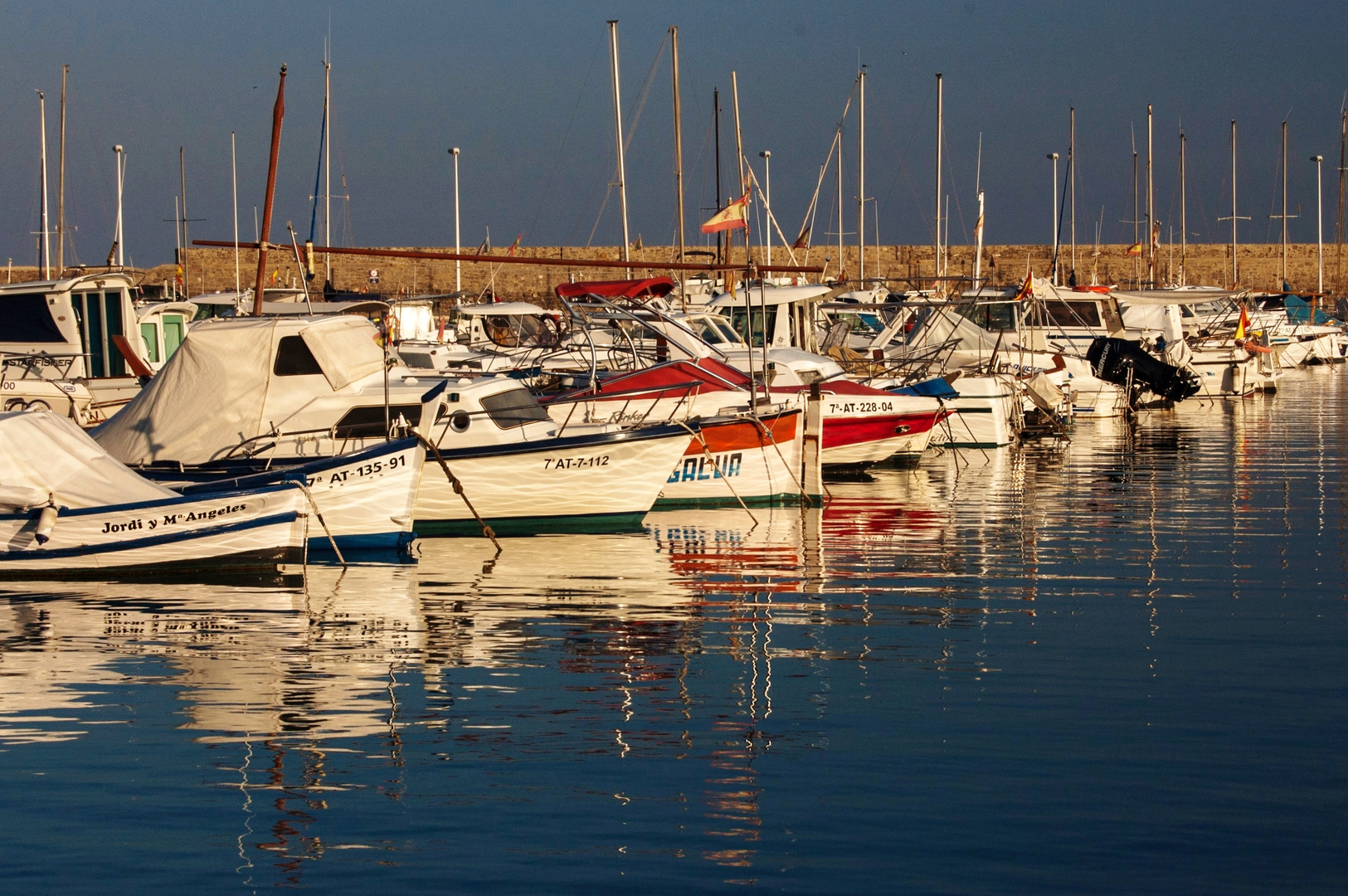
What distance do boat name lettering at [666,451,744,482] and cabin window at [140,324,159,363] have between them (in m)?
12.1

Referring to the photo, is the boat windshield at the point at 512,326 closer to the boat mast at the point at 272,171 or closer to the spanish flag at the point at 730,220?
the spanish flag at the point at 730,220

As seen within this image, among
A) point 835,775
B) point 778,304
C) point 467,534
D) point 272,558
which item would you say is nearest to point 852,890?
point 835,775

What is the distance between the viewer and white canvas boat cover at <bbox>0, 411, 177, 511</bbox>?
1251 cm

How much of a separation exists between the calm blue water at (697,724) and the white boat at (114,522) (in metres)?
0.34

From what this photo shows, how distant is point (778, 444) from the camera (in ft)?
57.9

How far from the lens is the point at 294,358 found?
51.1 ft

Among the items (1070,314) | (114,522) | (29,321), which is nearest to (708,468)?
(114,522)

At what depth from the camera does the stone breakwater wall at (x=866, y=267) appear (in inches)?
2510

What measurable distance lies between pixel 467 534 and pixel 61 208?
24326 millimetres

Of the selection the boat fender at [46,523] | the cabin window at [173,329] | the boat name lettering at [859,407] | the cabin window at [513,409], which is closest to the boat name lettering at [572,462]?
the cabin window at [513,409]

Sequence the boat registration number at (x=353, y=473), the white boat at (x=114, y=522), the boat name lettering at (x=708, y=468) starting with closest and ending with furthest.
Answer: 1. the white boat at (x=114, y=522)
2. the boat registration number at (x=353, y=473)
3. the boat name lettering at (x=708, y=468)

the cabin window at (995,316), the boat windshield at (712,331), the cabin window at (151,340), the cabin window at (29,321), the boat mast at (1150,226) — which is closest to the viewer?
the cabin window at (29,321)

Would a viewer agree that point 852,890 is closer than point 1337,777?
Yes

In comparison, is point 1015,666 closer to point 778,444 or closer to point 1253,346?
point 778,444
